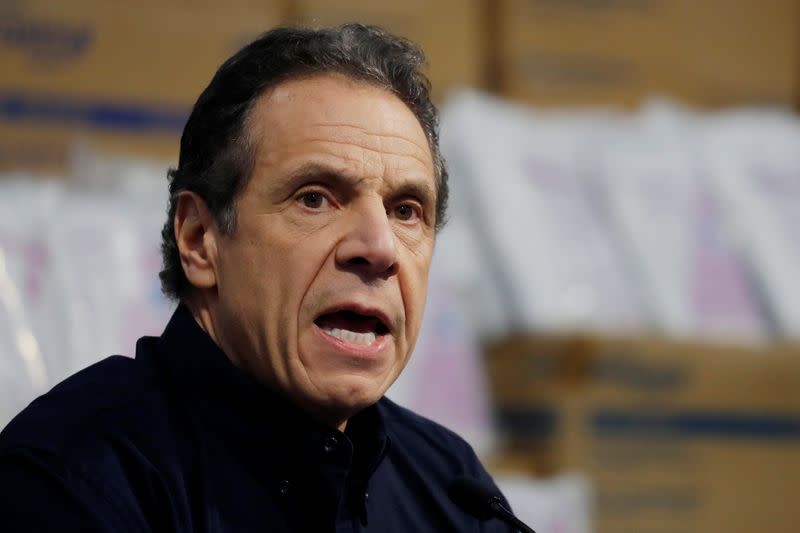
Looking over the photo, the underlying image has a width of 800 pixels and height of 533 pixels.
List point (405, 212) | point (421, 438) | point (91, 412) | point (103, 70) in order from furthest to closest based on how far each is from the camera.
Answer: point (103, 70)
point (421, 438)
point (405, 212)
point (91, 412)

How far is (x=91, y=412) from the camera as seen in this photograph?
1.58 meters

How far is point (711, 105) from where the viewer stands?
454 cm

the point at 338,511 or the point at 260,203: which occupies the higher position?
the point at 260,203

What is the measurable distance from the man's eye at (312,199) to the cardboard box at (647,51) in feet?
8.44

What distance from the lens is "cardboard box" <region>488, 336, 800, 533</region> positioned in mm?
3410

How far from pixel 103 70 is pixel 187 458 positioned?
2.23 metres

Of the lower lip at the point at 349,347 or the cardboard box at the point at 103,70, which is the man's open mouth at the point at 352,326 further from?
the cardboard box at the point at 103,70

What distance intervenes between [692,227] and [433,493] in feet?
7.34

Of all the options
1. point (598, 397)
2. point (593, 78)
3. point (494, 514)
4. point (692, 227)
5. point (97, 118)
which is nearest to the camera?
point (494, 514)

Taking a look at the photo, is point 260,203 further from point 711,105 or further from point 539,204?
point 711,105

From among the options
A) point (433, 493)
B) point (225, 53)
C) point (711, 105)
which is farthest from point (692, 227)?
point (433, 493)

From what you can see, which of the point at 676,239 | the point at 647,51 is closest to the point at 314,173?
the point at 676,239

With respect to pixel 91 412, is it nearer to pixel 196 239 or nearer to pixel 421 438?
pixel 196 239

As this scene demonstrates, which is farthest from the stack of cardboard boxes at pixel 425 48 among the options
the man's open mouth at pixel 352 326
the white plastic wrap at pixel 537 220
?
the man's open mouth at pixel 352 326
